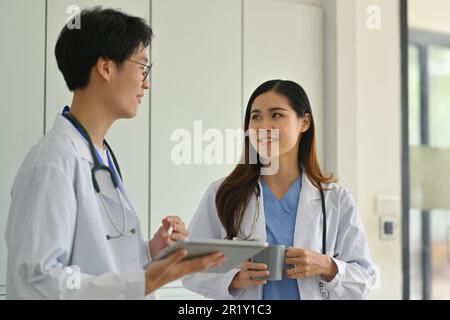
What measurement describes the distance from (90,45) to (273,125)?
669mm

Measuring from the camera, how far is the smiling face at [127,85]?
1677mm

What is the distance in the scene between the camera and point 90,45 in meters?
1.64

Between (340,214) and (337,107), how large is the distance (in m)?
1.14

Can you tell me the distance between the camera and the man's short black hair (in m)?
1.65

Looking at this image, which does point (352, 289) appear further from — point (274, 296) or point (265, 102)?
point (265, 102)

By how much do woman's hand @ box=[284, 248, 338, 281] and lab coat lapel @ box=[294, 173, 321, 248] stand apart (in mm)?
97

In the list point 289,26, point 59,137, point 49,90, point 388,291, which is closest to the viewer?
point 59,137

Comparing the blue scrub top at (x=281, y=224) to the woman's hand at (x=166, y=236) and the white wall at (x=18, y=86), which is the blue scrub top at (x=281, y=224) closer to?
the woman's hand at (x=166, y=236)

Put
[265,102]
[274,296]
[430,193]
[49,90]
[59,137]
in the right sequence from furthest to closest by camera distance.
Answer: [430,193], [49,90], [265,102], [274,296], [59,137]

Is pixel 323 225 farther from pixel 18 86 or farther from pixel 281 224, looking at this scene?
pixel 18 86

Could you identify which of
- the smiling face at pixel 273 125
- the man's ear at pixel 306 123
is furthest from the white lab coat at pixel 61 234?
the man's ear at pixel 306 123

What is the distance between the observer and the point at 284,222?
2051 millimetres
